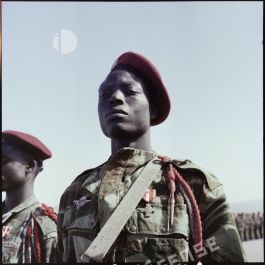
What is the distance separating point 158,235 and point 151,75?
1214mm

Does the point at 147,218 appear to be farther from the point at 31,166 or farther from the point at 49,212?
the point at 31,166

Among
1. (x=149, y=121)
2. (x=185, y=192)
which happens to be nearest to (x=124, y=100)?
(x=149, y=121)

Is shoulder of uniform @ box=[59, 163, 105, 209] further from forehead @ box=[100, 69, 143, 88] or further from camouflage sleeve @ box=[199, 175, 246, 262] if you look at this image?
camouflage sleeve @ box=[199, 175, 246, 262]

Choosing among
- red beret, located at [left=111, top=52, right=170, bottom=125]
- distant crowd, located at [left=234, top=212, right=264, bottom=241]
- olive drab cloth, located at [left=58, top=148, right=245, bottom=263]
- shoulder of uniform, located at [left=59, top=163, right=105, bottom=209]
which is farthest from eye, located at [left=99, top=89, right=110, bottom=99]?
distant crowd, located at [left=234, top=212, right=264, bottom=241]

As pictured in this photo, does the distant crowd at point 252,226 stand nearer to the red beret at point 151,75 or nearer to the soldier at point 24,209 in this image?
the soldier at point 24,209

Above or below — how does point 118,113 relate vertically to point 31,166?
above

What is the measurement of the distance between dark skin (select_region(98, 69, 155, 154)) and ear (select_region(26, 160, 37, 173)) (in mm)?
1964

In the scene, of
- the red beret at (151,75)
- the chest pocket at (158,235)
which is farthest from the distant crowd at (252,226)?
the chest pocket at (158,235)

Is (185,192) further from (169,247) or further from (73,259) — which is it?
(73,259)

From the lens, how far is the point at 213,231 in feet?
7.72

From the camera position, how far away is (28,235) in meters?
4.20

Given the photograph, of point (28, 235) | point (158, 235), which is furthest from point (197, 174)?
point (28, 235)

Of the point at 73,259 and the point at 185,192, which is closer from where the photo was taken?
the point at 185,192

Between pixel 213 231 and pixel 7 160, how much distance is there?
2768 mm
